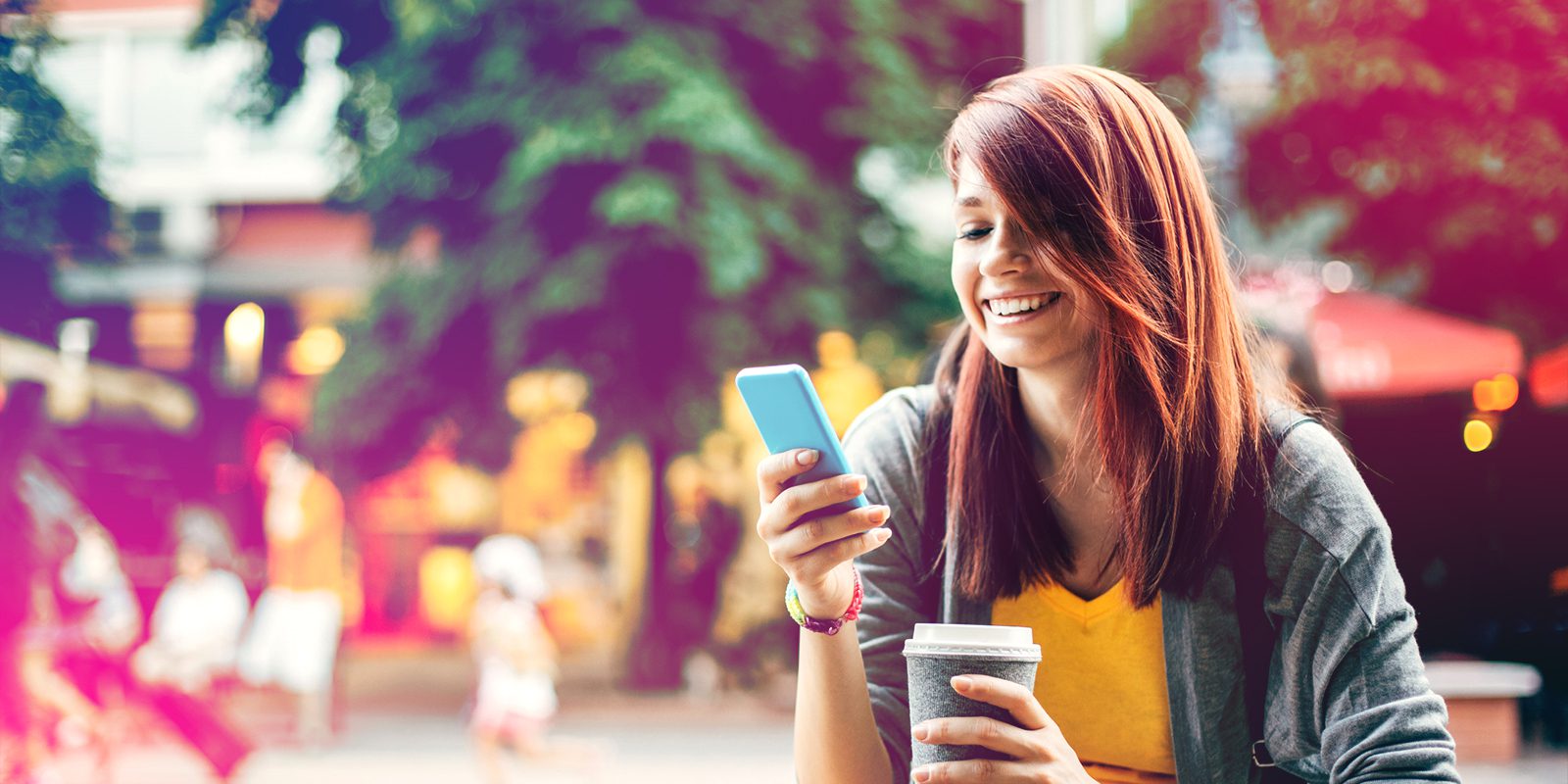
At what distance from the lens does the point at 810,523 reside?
1.06 metres

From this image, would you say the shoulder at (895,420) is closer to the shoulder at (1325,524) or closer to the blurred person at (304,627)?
the shoulder at (1325,524)

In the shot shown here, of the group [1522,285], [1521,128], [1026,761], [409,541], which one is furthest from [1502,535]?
[409,541]

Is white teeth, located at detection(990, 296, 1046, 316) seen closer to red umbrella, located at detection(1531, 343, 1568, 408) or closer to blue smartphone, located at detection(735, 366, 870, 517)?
blue smartphone, located at detection(735, 366, 870, 517)

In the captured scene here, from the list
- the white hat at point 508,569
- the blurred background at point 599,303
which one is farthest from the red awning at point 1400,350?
the white hat at point 508,569

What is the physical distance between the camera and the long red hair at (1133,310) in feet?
3.84

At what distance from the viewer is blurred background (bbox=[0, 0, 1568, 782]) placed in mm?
3363

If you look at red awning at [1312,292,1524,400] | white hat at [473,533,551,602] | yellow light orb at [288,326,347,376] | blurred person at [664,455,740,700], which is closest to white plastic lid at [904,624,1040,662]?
red awning at [1312,292,1524,400]

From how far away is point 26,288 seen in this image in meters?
2.52

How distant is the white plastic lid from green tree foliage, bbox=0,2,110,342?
1971 millimetres

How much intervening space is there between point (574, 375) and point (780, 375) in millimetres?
6706

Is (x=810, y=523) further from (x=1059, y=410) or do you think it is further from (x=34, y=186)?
(x=34, y=186)

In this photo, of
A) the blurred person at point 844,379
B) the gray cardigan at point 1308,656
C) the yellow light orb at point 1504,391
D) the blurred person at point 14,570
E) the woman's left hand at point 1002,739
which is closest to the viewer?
the woman's left hand at point 1002,739

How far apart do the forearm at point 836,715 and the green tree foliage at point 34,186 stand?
5.93ft

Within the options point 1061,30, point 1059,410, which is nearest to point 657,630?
point 1061,30
